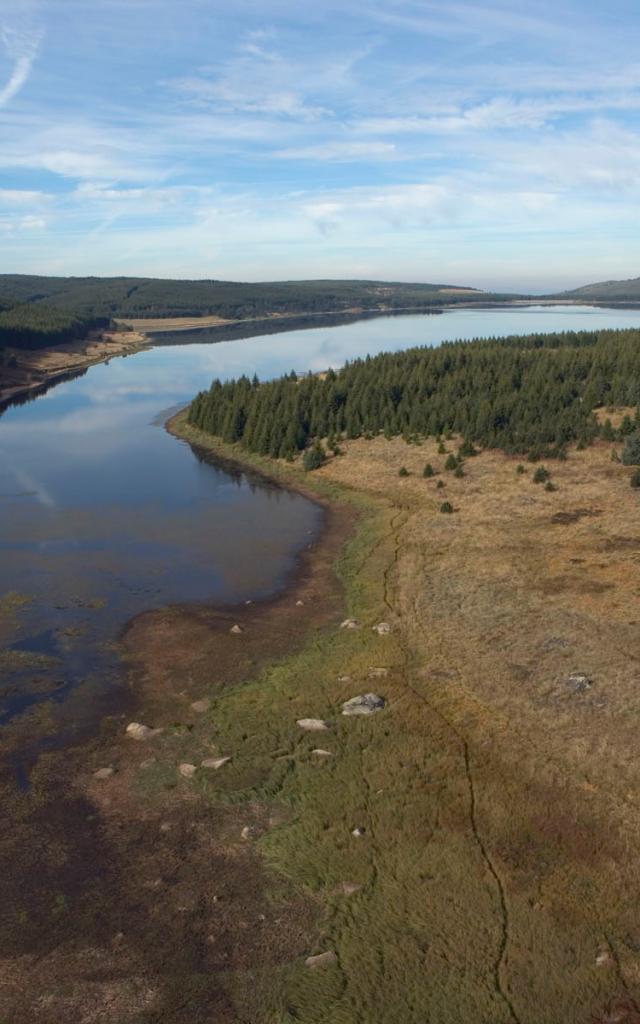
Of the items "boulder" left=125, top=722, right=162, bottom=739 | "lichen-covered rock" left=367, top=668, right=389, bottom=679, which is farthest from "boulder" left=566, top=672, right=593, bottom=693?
"boulder" left=125, top=722, right=162, bottom=739

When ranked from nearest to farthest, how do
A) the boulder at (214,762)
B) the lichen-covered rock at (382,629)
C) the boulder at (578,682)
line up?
1. the boulder at (214,762)
2. the boulder at (578,682)
3. the lichen-covered rock at (382,629)

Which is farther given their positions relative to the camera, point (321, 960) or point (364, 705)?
point (364, 705)

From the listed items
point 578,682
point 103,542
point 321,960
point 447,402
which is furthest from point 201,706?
point 447,402

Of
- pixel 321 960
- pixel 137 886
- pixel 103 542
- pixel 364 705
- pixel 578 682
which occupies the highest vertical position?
pixel 578 682

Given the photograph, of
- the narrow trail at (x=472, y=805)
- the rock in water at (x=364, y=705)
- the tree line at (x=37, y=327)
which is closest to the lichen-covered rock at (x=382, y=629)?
the narrow trail at (x=472, y=805)

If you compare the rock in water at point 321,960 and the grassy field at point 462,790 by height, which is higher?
the grassy field at point 462,790

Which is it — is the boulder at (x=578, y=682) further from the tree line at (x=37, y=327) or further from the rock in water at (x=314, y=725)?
the tree line at (x=37, y=327)

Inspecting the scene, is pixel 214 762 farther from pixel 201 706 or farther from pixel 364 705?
pixel 364 705
